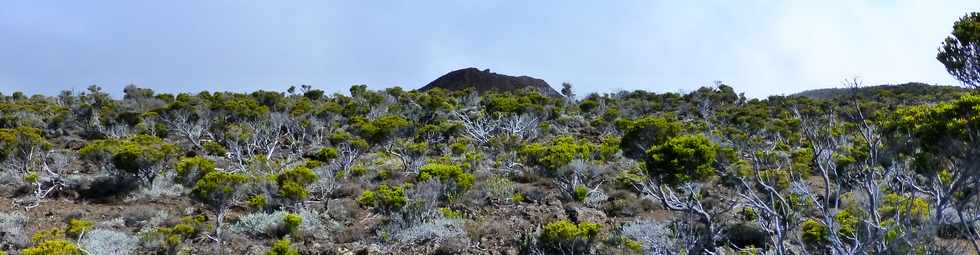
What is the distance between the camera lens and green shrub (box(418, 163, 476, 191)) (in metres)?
12.1

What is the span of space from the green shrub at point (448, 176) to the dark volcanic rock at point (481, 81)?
142 feet

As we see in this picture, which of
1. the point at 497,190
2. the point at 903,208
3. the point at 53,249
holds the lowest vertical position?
the point at 53,249

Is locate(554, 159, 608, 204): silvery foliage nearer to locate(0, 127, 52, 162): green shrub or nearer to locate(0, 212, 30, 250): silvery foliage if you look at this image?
locate(0, 212, 30, 250): silvery foliage

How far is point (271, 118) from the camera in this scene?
858 inches

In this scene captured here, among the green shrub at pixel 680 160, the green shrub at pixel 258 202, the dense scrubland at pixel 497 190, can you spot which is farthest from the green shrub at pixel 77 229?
the green shrub at pixel 680 160

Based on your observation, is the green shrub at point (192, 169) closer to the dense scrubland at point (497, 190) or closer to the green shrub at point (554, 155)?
the dense scrubland at point (497, 190)

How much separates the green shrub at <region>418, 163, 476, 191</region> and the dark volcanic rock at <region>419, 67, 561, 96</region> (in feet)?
142

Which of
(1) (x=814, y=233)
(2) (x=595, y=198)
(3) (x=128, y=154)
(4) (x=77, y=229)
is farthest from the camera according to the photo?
(3) (x=128, y=154)

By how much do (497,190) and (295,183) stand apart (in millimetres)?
3747

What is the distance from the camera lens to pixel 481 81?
58656 millimetres

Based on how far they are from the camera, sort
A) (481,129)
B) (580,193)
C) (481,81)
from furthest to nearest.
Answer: (481,81), (481,129), (580,193)

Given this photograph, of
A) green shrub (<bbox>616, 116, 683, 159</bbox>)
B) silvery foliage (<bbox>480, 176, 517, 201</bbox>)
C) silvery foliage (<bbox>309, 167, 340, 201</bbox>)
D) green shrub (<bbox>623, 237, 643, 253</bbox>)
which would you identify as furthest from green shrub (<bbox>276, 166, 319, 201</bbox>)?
green shrub (<bbox>616, 116, 683, 159</bbox>)

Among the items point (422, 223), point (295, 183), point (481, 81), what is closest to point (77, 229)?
point (295, 183)

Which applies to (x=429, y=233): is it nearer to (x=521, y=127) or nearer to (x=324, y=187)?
(x=324, y=187)
